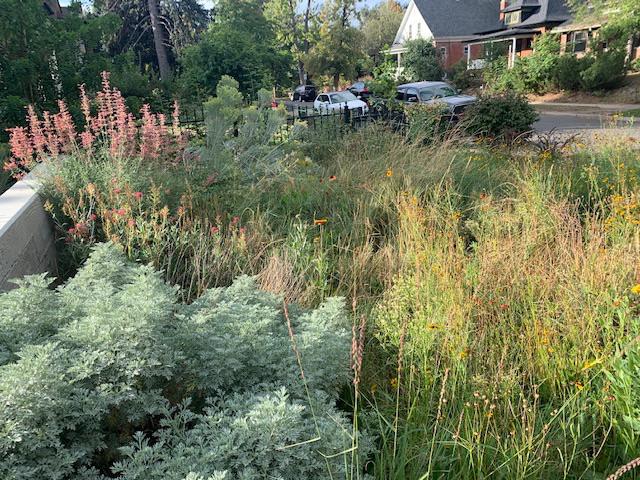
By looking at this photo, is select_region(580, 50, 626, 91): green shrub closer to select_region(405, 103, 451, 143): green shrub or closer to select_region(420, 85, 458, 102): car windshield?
select_region(420, 85, 458, 102): car windshield

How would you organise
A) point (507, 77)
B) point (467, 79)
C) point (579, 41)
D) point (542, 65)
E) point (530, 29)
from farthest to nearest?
point (530, 29) < point (467, 79) < point (579, 41) < point (507, 77) < point (542, 65)

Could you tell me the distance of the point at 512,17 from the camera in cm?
4259

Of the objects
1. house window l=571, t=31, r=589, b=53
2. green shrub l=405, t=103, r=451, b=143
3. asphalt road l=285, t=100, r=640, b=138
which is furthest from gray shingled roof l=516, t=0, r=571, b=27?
green shrub l=405, t=103, r=451, b=143

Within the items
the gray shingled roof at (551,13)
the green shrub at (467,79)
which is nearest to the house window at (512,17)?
the gray shingled roof at (551,13)

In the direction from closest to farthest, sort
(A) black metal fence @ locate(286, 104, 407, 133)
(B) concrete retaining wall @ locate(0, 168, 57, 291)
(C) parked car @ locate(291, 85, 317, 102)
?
(B) concrete retaining wall @ locate(0, 168, 57, 291) < (A) black metal fence @ locate(286, 104, 407, 133) < (C) parked car @ locate(291, 85, 317, 102)

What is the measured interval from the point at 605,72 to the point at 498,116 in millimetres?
20188

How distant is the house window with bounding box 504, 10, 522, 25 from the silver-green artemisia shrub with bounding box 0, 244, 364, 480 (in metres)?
45.8

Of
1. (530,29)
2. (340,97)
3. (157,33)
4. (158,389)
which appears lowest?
(158,389)

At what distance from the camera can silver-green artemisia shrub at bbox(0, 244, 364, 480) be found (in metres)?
1.67

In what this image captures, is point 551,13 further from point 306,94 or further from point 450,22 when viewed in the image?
point 306,94

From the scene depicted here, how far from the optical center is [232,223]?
13.8 ft

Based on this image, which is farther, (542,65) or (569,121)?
(542,65)

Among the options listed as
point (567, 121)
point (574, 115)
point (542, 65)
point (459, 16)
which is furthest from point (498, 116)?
point (459, 16)

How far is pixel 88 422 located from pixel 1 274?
1.79m
